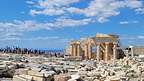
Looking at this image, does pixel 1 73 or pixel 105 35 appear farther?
pixel 105 35

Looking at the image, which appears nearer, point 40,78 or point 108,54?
point 40,78

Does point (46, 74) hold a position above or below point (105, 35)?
below

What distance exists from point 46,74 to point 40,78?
0.71 m

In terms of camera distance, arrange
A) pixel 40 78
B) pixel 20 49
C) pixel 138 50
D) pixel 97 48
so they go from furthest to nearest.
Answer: pixel 20 49
pixel 138 50
pixel 97 48
pixel 40 78

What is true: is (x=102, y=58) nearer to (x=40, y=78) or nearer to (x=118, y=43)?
(x=118, y=43)

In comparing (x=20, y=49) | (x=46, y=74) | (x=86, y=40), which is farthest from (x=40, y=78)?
(x=20, y=49)

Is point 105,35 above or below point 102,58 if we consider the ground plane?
above

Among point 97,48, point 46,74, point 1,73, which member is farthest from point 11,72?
point 97,48

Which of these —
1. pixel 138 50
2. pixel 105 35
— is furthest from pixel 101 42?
pixel 138 50

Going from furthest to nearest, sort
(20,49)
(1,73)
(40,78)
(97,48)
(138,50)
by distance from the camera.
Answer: (20,49), (138,50), (97,48), (1,73), (40,78)

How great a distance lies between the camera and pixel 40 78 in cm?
1755

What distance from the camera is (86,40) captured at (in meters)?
59.9

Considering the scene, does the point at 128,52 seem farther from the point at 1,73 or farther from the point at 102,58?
the point at 1,73

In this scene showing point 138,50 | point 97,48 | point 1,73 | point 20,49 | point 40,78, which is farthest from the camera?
point 20,49
